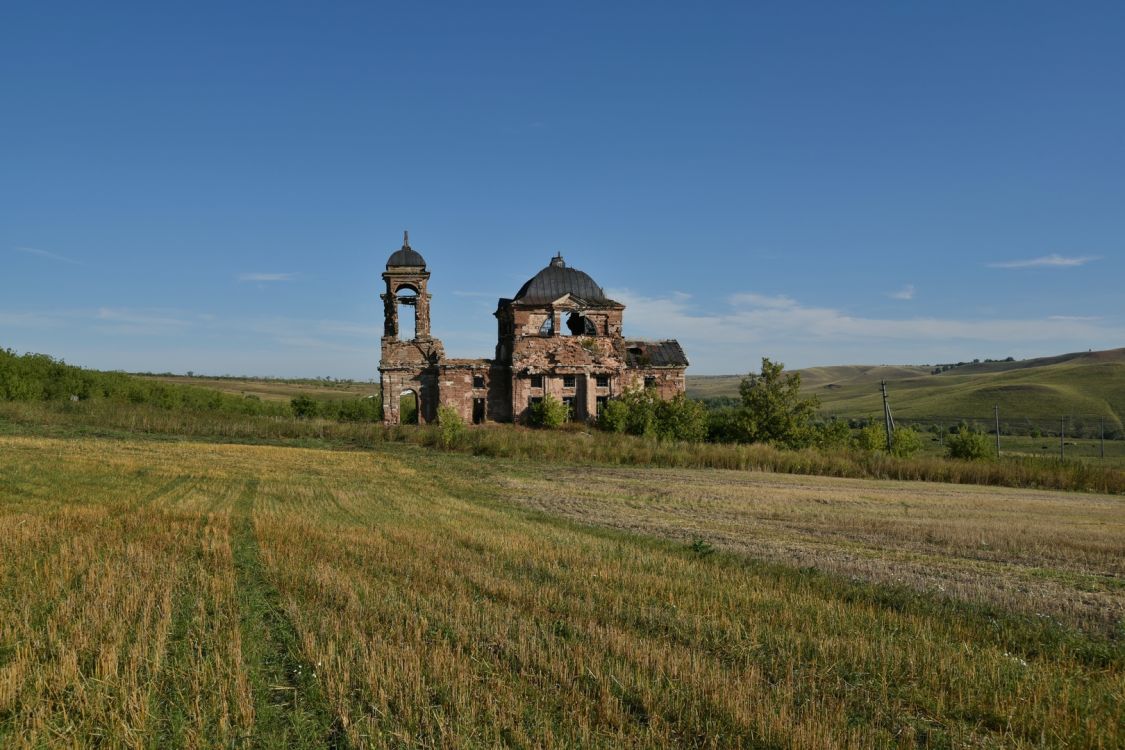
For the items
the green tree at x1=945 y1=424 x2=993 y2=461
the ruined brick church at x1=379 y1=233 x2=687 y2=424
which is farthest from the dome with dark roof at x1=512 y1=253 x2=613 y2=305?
the green tree at x1=945 y1=424 x2=993 y2=461

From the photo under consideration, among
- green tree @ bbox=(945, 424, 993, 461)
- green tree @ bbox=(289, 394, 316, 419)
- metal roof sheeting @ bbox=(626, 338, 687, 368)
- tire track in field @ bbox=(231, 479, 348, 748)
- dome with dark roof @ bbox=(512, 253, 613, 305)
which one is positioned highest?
dome with dark roof @ bbox=(512, 253, 613, 305)

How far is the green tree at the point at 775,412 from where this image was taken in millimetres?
41781

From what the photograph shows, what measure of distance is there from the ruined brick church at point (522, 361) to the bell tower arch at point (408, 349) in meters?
0.07

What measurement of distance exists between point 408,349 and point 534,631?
150 feet

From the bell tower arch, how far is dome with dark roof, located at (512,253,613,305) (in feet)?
23.1

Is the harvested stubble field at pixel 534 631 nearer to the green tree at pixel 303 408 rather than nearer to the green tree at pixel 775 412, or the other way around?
the green tree at pixel 775 412

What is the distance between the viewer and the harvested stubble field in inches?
205

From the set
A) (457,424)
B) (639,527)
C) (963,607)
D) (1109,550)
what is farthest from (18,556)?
(457,424)

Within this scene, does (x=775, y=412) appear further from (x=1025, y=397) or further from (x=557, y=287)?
(x=1025, y=397)

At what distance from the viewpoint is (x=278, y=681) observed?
234 inches

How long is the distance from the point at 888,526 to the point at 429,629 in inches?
497

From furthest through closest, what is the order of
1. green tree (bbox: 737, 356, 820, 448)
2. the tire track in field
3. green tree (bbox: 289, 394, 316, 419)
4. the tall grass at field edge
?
green tree (bbox: 289, 394, 316, 419) < green tree (bbox: 737, 356, 820, 448) < the tall grass at field edge < the tire track in field

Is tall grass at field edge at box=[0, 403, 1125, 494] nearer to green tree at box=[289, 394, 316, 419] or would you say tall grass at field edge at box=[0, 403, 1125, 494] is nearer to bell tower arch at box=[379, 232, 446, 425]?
bell tower arch at box=[379, 232, 446, 425]

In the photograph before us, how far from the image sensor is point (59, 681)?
5.59 metres
